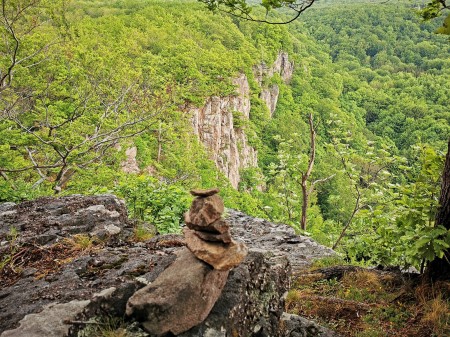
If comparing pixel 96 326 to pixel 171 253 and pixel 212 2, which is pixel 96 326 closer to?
pixel 171 253

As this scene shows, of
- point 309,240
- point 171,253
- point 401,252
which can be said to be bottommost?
point 309,240

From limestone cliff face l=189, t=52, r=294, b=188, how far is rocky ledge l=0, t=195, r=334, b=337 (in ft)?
103

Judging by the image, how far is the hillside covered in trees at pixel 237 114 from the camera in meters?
9.28

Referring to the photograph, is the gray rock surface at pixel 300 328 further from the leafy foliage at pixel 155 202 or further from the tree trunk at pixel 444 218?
the leafy foliage at pixel 155 202

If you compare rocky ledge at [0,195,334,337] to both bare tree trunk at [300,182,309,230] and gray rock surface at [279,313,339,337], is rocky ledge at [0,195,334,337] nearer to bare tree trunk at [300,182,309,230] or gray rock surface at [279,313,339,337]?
gray rock surface at [279,313,339,337]

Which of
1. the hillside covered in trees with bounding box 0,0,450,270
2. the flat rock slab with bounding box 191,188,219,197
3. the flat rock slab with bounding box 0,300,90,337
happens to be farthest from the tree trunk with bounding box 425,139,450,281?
the flat rock slab with bounding box 0,300,90,337

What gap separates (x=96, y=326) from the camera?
3172 mm

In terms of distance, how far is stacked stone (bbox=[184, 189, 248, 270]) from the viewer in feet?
12.0

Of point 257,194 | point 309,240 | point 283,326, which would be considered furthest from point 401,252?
point 257,194

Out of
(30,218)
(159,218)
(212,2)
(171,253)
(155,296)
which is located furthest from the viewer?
(159,218)

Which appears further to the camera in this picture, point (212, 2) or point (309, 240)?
point (309, 240)

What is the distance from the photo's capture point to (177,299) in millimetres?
3307

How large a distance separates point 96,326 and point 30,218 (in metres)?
3.57

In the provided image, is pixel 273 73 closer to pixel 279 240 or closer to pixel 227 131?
pixel 227 131
